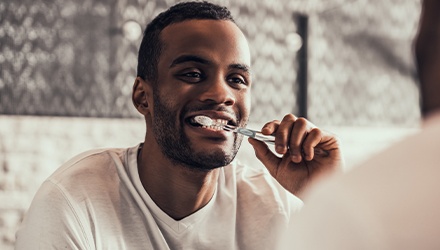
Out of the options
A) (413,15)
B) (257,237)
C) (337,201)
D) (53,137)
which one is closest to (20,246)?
(257,237)

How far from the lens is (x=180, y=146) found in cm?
122

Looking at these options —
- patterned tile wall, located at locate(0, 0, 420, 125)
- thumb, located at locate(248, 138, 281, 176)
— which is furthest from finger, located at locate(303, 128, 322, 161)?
patterned tile wall, located at locate(0, 0, 420, 125)

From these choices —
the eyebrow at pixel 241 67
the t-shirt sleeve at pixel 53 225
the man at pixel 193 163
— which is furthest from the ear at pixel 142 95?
the t-shirt sleeve at pixel 53 225

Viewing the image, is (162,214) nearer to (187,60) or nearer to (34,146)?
(187,60)

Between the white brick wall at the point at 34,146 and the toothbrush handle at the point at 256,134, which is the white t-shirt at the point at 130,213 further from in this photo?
the white brick wall at the point at 34,146

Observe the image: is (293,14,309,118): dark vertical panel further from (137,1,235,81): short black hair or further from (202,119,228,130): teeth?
(202,119,228,130): teeth

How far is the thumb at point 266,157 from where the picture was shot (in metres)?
1.28

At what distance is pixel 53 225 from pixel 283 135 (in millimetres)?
478

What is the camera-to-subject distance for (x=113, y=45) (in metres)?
1.77

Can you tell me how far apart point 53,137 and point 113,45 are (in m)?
0.36

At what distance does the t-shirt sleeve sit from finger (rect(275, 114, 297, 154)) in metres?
0.41

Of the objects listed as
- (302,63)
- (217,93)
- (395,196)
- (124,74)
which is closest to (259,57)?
(302,63)

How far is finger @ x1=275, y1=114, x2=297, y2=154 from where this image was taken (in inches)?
44.6

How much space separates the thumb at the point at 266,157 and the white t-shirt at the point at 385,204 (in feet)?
3.05
